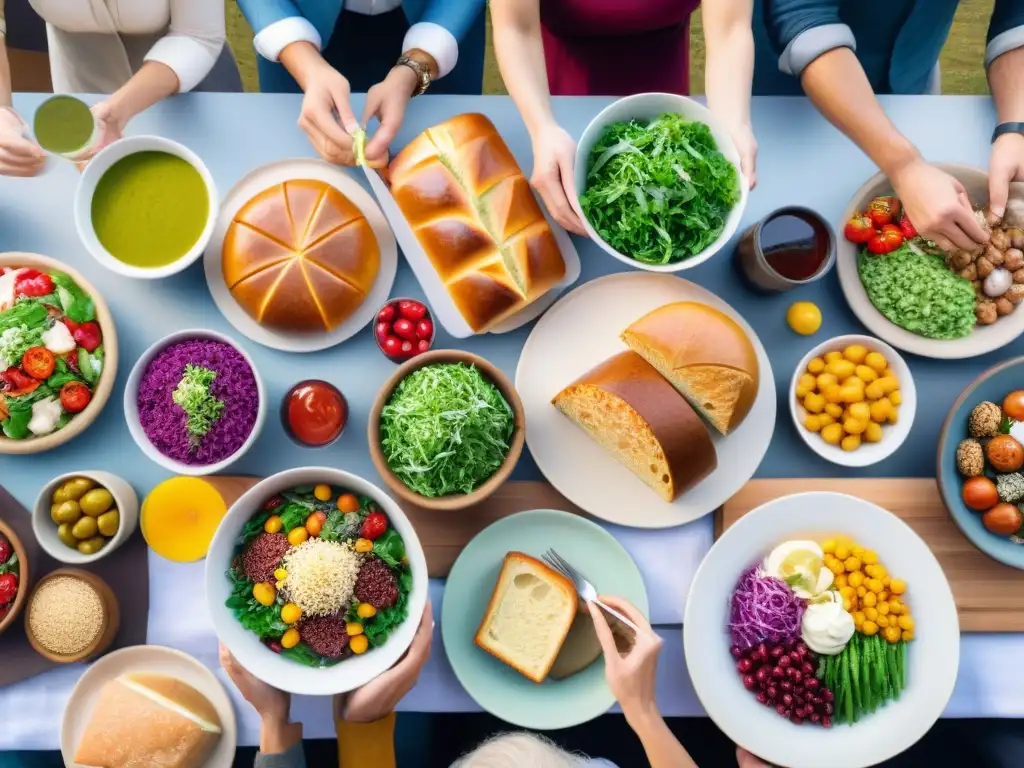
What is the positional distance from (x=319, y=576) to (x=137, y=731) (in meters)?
0.50

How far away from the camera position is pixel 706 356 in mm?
1409

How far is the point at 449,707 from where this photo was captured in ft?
4.92

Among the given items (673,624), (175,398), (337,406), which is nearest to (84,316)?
(175,398)

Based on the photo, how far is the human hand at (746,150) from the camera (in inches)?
53.7

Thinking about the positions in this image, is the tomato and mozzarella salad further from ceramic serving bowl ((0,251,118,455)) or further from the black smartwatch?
the black smartwatch

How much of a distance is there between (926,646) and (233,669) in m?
1.40

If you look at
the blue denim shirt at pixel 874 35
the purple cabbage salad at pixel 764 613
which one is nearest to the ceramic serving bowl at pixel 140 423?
the purple cabbage salad at pixel 764 613

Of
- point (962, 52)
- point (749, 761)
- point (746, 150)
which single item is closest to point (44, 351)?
point (746, 150)

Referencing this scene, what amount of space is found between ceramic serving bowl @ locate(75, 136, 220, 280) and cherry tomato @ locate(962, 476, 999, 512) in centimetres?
167

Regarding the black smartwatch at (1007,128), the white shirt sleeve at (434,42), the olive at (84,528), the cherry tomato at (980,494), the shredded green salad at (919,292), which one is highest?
the black smartwatch at (1007,128)

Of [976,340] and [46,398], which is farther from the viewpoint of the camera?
[976,340]

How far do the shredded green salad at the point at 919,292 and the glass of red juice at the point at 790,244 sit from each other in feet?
0.41

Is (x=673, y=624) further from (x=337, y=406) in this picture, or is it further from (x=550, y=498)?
(x=337, y=406)

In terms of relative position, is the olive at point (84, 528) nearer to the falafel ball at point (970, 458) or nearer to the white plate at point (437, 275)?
the white plate at point (437, 275)
